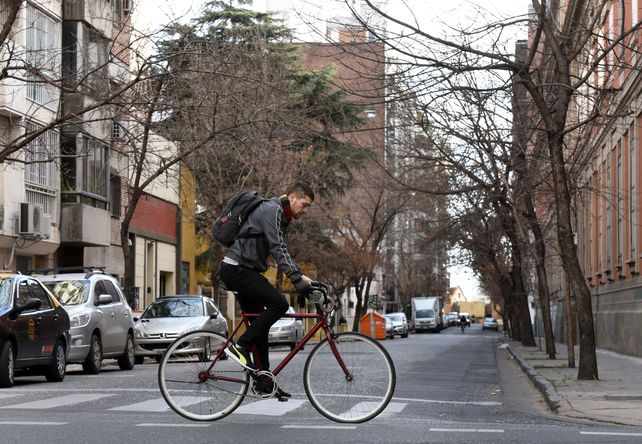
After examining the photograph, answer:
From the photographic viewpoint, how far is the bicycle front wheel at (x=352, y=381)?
31.7 ft

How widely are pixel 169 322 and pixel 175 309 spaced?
86cm

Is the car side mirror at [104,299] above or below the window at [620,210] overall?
below

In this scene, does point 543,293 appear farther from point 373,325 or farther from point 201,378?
point 373,325

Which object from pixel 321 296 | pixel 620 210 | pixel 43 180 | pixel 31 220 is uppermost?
pixel 43 180

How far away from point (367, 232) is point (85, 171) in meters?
28.2

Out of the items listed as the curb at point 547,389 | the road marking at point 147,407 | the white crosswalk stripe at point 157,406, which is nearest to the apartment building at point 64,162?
the curb at point 547,389

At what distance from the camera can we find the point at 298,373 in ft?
59.3

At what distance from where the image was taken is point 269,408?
12.0 m

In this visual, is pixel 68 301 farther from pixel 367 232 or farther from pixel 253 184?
pixel 367 232

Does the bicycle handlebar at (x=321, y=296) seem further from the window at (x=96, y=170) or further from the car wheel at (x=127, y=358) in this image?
the window at (x=96, y=170)

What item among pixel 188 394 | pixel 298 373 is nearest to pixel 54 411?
pixel 188 394

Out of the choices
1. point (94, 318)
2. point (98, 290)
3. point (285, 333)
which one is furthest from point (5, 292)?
point (285, 333)

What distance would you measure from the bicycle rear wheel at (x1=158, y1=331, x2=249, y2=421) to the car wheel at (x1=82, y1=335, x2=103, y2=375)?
1100 centimetres

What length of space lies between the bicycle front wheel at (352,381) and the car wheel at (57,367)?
29.4 ft
